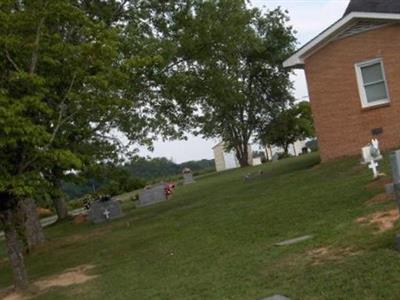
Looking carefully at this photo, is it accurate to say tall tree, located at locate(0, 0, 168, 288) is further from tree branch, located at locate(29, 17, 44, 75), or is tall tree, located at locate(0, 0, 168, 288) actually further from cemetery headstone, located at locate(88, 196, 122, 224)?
cemetery headstone, located at locate(88, 196, 122, 224)

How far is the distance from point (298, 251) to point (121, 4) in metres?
13.3

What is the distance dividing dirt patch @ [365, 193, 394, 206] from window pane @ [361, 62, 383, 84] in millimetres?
8778

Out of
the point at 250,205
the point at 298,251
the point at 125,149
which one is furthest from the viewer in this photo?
the point at 125,149

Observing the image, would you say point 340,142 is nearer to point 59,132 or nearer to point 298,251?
point 59,132

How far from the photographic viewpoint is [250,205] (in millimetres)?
17062

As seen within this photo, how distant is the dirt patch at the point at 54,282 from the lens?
39.6 feet

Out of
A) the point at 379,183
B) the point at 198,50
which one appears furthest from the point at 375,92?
the point at 379,183

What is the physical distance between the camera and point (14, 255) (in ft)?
41.8

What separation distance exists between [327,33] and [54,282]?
12099mm

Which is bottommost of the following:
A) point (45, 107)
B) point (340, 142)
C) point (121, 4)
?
point (340, 142)

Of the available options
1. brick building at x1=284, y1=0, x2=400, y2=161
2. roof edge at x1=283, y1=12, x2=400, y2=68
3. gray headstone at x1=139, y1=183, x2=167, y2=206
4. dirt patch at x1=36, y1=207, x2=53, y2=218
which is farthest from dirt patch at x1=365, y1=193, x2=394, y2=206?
dirt patch at x1=36, y1=207, x2=53, y2=218

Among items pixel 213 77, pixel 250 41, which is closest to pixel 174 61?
pixel 213 77

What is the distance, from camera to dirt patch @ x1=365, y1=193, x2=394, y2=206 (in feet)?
39.6

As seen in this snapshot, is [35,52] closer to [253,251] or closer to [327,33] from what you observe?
[253,251]
